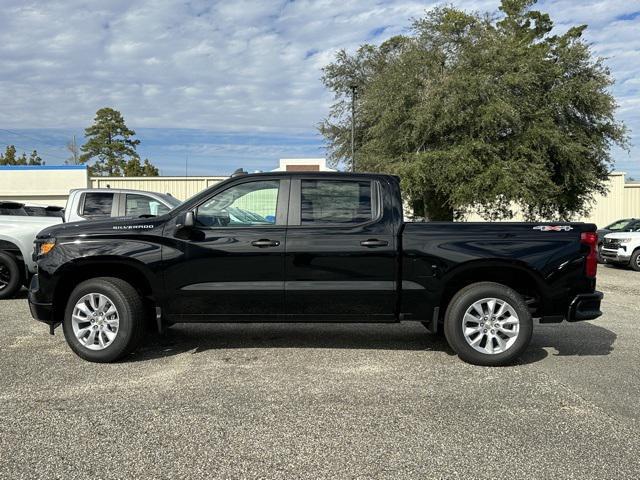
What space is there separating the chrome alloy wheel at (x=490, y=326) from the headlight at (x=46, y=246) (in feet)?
13.4

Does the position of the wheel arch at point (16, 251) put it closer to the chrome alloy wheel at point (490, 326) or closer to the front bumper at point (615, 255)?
the chrome alloy wheel at point (490, 326)

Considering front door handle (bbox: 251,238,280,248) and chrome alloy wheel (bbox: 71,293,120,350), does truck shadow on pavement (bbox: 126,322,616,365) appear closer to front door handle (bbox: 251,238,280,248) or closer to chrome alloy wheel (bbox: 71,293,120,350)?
chrome alloy wheel (bbox: 71,293,120,350)

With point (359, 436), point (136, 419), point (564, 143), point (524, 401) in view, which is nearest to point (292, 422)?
point (359, 436)

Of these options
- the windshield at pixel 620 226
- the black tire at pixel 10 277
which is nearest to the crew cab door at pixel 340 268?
the black tire at pixel 10 277

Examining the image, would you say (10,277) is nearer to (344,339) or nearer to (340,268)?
(344,339)

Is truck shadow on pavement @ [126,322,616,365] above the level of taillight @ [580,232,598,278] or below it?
below

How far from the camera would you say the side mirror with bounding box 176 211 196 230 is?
4.94m

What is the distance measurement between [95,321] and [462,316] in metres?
Result: 3.57

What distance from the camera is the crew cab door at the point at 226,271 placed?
A: 507 centimetres

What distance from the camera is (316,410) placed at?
400 centimetres

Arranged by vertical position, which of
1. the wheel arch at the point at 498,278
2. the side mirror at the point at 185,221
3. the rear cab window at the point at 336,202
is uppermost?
the rear cab window at the point at 336,202

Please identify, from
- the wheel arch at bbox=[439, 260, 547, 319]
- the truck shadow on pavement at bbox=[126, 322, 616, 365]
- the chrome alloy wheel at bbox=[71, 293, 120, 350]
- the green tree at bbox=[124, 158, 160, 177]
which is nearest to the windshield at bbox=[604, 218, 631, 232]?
the truck shadow on pavement at bbox=[126, 322, 616, 365]

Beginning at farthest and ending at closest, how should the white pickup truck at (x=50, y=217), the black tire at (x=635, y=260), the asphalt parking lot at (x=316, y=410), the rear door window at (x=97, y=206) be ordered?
the black tire at (x=635, y=260) → the rear door window at (x=97, y=206) → the white pickup truck at (x=50, y=217) → the asphalt parking lot at (x=316, y=410)

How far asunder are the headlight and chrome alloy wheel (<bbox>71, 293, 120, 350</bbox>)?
598mm
